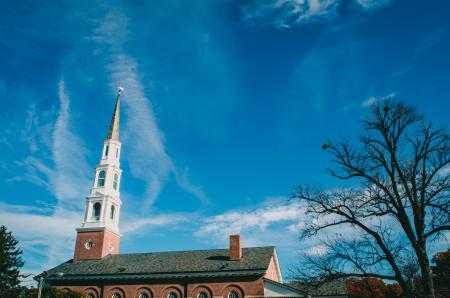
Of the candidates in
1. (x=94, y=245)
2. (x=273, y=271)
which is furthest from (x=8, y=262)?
(x=273, y=271)

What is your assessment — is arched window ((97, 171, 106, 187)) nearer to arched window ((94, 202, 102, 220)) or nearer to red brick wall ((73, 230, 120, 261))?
arched window ((94, 202, 102, 220))

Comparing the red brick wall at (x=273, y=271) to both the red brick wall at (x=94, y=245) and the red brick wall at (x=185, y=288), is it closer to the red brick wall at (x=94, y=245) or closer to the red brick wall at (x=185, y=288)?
the red brick wall at (x=185, y=288)

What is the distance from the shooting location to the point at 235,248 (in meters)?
35.2

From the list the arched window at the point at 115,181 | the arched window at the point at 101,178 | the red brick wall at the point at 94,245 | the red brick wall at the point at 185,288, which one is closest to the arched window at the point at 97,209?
the red brick wall at the point at 94,245

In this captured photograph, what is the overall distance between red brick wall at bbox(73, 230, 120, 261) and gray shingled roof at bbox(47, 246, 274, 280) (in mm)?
855

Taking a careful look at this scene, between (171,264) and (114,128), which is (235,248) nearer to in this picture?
(171,264)

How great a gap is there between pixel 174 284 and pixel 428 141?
84.4 ft

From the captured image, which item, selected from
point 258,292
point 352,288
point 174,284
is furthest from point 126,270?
point 352,288

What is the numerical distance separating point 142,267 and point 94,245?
803 centimetres

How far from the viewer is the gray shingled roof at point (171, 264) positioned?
3341 cm

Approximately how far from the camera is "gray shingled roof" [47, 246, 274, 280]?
3341cm

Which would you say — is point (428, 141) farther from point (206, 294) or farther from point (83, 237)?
point (83, 237)

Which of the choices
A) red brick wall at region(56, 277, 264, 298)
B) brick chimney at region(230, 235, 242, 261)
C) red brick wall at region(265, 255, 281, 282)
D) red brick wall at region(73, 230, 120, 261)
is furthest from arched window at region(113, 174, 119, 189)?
red brick wall at region(265, 255, 281, 282)

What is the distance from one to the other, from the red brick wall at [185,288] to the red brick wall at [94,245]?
184 inches
